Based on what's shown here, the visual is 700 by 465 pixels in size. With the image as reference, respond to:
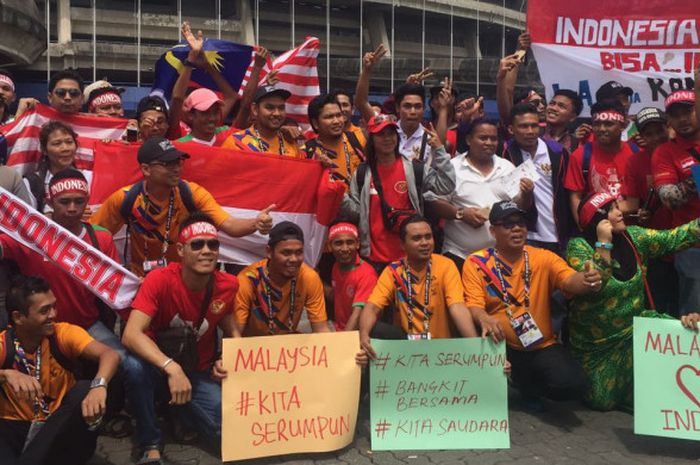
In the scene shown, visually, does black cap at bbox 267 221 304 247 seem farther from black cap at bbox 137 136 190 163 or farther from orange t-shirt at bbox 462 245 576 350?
orange t-shirt at bbox 462 245 576 350

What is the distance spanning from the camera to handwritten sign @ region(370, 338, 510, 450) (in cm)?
463

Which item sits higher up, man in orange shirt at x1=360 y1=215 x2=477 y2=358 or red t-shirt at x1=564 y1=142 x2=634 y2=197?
red t-shirt at x1=564 y1=142 x2=634 y2=197

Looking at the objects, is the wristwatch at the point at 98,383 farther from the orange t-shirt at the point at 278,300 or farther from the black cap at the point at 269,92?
the black cap at the point at 269,92

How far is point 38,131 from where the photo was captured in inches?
234

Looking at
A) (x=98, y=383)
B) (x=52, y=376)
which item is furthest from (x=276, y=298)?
(x=52, y=376)

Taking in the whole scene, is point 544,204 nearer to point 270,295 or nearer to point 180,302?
point 270,295

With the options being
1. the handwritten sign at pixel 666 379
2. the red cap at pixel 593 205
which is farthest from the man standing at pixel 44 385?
the red cap at pixel 593 205

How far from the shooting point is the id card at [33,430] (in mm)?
3961

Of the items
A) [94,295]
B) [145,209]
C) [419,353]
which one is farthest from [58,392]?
[419,353]

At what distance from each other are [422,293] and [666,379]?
166cm

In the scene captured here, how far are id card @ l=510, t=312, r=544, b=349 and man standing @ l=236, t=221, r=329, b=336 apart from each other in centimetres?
135

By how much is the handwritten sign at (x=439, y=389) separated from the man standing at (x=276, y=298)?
0.60 meters

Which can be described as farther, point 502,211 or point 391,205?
point 391,205

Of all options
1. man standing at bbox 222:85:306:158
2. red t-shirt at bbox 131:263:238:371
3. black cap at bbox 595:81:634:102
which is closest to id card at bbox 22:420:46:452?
red t-shirt at bbox 131:263:238:371
